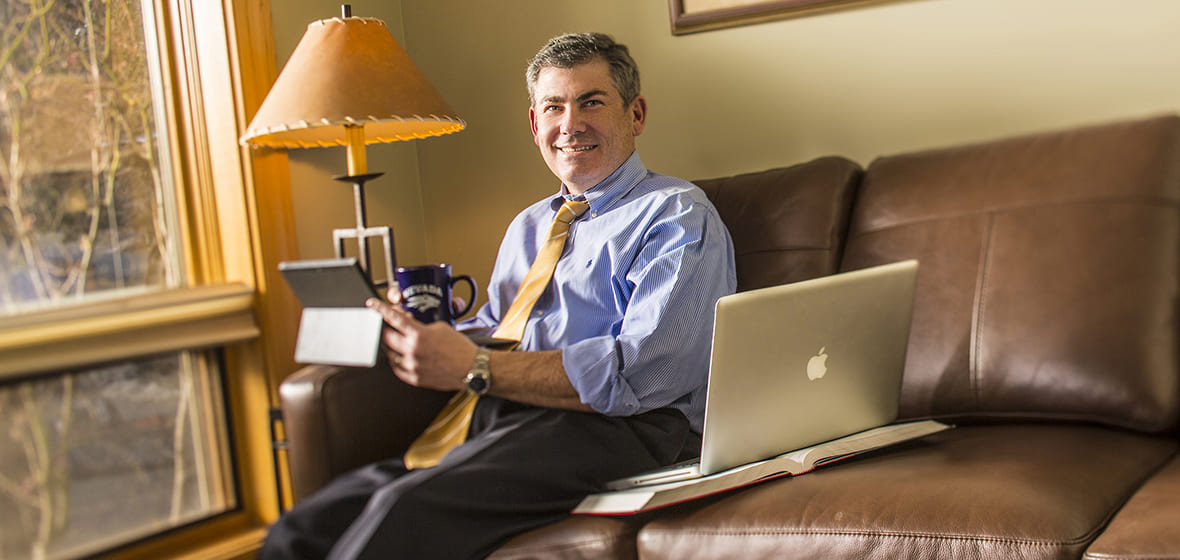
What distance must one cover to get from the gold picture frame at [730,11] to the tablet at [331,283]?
1.10 metres

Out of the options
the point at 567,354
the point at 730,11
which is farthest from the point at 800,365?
the point at 730,11

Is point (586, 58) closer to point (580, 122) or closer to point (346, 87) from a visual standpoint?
point (580, 122)

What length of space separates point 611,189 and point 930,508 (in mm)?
575

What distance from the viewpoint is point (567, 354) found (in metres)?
1.08

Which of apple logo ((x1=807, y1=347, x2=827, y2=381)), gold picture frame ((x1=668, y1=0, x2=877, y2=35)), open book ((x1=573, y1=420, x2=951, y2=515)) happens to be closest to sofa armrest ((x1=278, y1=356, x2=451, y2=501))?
open book ((x1=573, y1=420, x2=951, y2=515))

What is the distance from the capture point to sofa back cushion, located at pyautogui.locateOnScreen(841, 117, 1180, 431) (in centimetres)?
117

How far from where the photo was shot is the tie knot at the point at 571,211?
1.25m

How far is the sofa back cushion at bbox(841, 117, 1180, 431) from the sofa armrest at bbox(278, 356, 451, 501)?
70 centimetres

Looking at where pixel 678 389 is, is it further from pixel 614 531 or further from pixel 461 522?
pixel 461 522

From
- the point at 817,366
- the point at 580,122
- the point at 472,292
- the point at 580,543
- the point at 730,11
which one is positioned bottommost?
the point at 580,543

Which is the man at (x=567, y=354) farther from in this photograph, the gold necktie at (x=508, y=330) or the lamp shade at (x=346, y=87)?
the lamp shade at (x=346, y=87)

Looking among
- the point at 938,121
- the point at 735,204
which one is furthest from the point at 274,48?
the point at 938,121

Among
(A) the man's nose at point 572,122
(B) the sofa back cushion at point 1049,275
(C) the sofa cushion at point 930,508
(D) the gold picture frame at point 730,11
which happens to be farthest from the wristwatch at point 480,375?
(D) the gold picture frame at point 730,11

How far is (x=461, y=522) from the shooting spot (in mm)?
965
